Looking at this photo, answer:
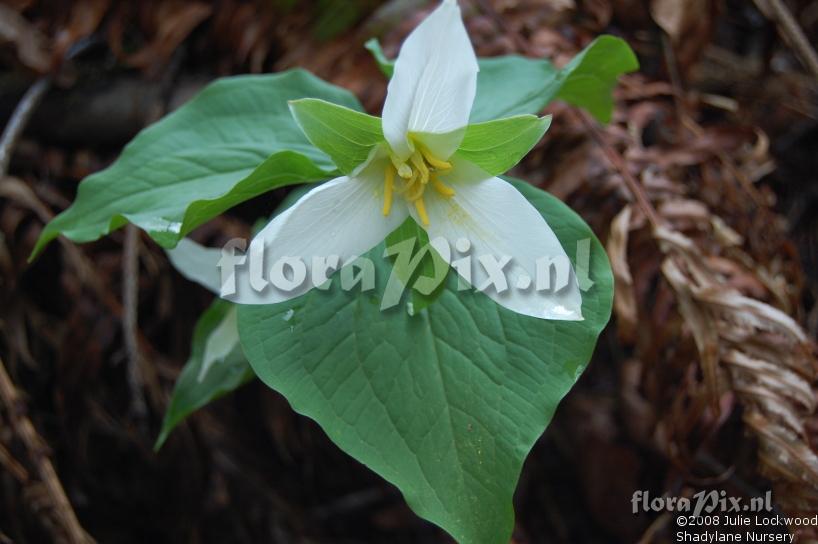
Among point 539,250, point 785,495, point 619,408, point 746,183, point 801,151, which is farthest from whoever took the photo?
point 801,151

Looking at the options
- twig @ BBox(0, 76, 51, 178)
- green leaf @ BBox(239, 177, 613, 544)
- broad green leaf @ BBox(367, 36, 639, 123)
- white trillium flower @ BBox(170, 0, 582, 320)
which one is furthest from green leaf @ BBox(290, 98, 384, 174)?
twig @ BBox(0, 76, 51, 178)

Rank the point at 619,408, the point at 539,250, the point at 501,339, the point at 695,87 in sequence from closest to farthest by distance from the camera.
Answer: the point at 539,250, the point at 501,339, the point at 619,408, the point at 695,87

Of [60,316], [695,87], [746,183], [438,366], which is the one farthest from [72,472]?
[695,87]

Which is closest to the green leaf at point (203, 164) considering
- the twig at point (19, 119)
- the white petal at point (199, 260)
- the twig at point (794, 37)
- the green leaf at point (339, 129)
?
the green leaf at point (339, 129)

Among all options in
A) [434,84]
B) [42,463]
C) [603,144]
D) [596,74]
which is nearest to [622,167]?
[603,144]

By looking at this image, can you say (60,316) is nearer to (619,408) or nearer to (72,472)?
(72,472)

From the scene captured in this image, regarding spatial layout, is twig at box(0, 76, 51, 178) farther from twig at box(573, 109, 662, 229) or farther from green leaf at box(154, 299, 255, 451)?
twig at box(573, 109, 662, 229)

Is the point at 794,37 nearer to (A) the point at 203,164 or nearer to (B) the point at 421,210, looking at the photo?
(B) the point at 421,210
